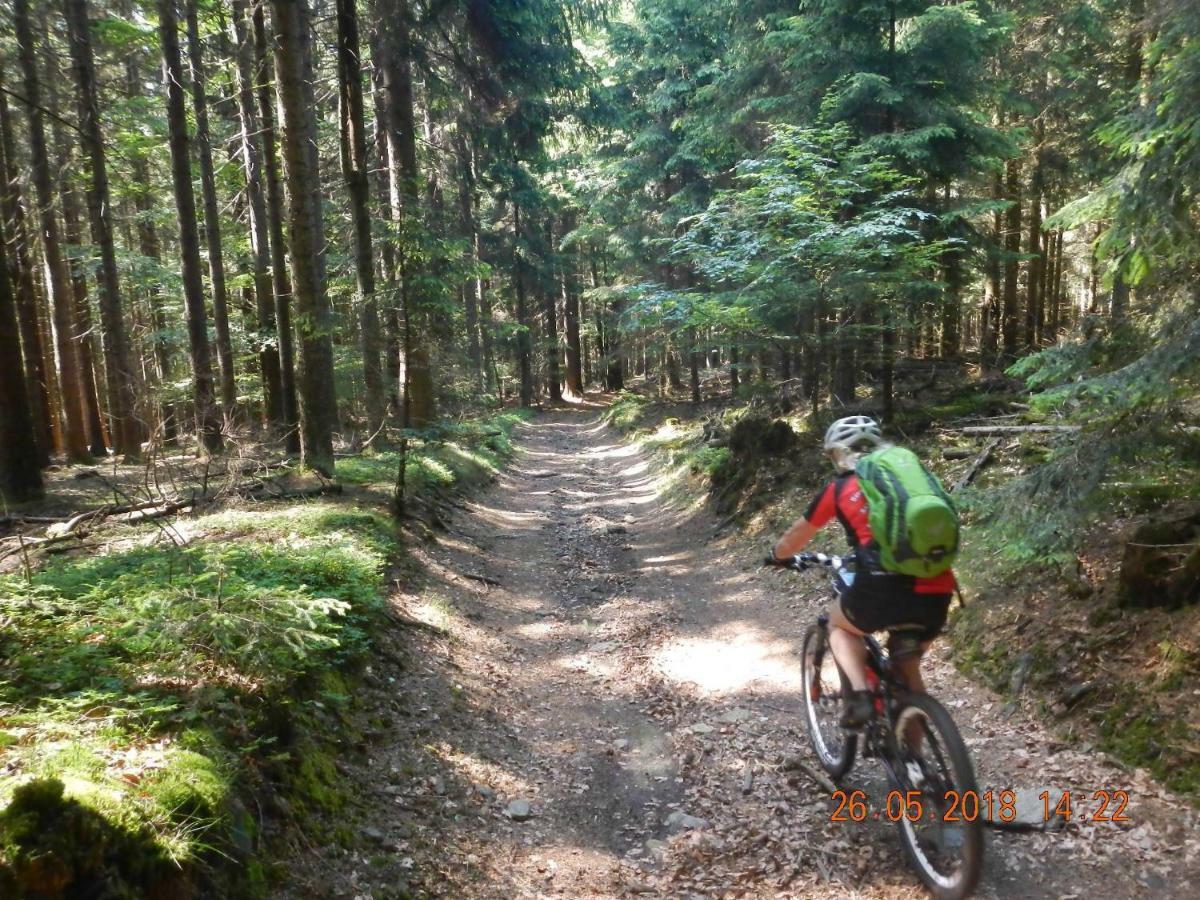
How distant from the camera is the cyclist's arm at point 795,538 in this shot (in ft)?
14.0

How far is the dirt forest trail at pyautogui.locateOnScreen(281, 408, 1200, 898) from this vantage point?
383cm

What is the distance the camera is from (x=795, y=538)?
4.44 m

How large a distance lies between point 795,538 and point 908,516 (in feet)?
3.45

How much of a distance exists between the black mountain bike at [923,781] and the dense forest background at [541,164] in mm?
2626

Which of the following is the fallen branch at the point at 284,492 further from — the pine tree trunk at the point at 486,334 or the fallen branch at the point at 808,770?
the pine tree trunk at the point at 486,334

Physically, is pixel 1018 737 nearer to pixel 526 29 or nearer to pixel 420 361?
pixel 420 361

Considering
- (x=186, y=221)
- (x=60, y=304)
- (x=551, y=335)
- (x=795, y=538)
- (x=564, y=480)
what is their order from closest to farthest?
(x=795, y=538), (x=186, y=221), (x=60, y=304), (x=564, y=480), (x=551, y=335)

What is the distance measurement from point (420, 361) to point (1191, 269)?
35.7 feet

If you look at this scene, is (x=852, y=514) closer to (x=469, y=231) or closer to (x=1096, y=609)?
(x=1096, y=609)

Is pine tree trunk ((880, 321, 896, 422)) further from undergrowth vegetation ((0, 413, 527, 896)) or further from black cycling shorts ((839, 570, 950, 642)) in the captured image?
undergrowth vegetation ((0, 413, 527, 896))

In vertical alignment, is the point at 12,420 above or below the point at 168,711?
above

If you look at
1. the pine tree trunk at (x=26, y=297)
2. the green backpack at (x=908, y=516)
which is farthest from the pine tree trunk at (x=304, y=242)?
the green backpack at (x=908, y=516)

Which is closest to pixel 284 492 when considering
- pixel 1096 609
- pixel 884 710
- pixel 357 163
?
pixel 357 163

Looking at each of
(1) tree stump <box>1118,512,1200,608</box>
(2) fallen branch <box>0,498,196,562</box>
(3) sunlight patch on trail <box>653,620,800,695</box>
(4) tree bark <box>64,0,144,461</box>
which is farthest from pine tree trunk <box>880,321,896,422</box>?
(4) tree bark <box>64,0,144,461</box>
